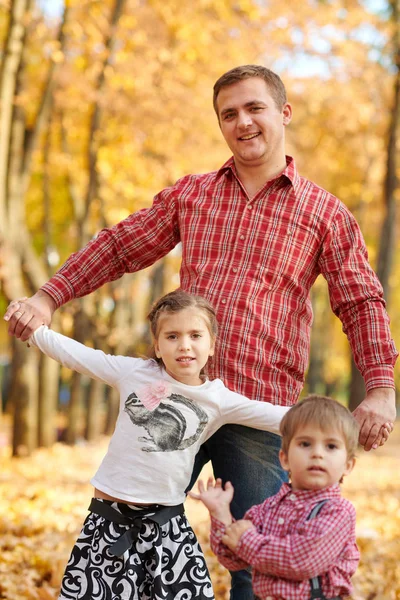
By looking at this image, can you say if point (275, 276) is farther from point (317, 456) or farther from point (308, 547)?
point (308, 547)

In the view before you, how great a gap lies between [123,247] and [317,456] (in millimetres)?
1722

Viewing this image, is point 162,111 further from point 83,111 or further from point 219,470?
point 219,470

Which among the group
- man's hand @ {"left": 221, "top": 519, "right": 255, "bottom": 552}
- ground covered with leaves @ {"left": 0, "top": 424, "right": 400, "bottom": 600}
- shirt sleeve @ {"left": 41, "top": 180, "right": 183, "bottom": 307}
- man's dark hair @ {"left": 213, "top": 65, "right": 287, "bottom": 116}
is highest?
man's dark hair @ {"left": 213, "top": 65, "right": 287, "bottom": 116}

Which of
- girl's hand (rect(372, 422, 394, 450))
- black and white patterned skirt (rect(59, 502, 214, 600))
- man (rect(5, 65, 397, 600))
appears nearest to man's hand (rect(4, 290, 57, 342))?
man (rect(5, 65, 397, 600))

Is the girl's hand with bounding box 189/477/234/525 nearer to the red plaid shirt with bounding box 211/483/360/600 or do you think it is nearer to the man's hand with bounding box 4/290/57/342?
the red plaid shirt with bounding box 211/483/360/600

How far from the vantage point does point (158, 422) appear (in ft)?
10.9

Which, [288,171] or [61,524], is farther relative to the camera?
[61,524]

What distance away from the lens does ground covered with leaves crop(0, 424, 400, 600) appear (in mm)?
5277

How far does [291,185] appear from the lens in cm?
373

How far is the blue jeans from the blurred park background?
5.49m

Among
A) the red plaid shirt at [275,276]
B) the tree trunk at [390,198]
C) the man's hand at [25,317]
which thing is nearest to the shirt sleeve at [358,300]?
the red plaid shirt at [275,276]

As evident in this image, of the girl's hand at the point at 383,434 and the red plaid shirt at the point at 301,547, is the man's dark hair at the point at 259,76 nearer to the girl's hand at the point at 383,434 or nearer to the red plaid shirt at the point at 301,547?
the girl's hand at the point at 383,434

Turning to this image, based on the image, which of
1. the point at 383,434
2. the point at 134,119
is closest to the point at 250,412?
the point at 383,434

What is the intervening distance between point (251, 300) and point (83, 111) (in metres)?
11.9
